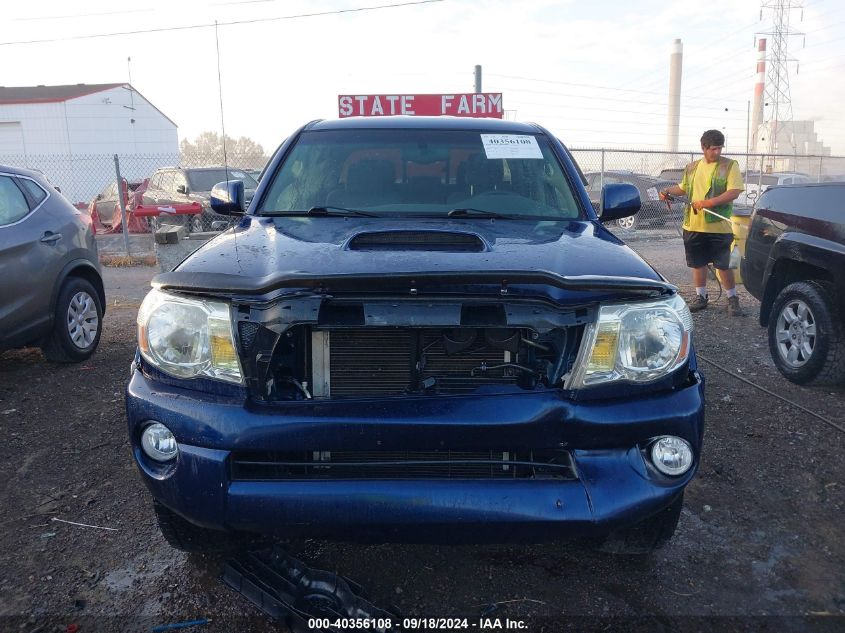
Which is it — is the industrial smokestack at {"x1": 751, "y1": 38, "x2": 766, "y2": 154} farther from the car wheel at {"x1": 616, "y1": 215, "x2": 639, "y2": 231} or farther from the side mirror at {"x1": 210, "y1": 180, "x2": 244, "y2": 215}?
the side mirror at {"x1": 210, "y1": 180, "x2": 244, "y2": 215}

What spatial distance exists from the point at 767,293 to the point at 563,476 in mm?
3952

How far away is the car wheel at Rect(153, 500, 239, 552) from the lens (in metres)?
2.42

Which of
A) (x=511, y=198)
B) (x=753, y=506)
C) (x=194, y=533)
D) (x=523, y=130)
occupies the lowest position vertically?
(x=753, y=506)

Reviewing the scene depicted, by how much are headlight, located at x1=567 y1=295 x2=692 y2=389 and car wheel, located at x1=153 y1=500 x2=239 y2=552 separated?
1374mm

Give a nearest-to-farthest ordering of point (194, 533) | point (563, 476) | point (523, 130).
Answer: point (563, 476) → point (194, 533) → point (523, 130)

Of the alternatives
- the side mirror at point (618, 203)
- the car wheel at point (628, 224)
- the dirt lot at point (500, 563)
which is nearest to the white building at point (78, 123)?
the car wheel at point (628, 224)

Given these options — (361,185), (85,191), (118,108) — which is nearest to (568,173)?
(361,185)

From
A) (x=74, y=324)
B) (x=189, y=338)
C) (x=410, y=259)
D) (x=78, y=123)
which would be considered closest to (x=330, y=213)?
(x=410, y=259)

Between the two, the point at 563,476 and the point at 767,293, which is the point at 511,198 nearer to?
the point at 563,476

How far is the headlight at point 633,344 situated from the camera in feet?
7.02

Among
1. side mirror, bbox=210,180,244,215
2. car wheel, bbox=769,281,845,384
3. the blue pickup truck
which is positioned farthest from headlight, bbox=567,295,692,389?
car wheel, bbox=769,281,845,384

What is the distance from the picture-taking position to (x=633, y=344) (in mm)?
2186

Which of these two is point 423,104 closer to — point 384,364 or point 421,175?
point 421,175

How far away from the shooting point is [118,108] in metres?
44.3
